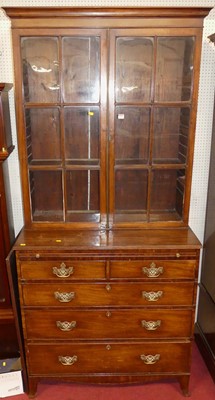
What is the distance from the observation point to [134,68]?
6.54ft

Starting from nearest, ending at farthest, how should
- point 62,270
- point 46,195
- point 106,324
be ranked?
point 62,270 < point 106,324 < point 46,195

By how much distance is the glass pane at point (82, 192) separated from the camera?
2.19m

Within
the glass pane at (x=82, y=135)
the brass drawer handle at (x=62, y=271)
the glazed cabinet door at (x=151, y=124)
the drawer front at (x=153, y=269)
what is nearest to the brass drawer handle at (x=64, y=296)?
the brass drawer handle at (x=62, y=271)

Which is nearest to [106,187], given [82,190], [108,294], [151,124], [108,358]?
[82,190]

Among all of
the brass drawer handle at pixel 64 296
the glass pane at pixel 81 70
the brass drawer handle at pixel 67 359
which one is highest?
the glass pane at pixel 81 70

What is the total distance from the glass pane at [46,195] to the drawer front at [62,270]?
0.32m

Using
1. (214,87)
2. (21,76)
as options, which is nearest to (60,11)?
(21,76)

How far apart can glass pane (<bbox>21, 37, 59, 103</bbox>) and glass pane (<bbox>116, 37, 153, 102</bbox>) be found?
347 millimetres

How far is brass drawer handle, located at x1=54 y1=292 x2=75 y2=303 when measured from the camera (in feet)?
6.50

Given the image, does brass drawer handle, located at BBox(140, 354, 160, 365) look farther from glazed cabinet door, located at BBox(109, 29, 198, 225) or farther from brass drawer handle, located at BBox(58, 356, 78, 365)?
glazed cabinet door, located at BBox(109, 29, 198, 225)

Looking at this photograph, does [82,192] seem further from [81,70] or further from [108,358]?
[108,358]

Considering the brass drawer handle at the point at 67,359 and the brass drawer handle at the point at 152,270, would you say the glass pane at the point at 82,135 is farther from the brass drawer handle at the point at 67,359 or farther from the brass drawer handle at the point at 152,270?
the brass drawer handle at the point at 67,359

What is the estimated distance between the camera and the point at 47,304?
6.59 ft

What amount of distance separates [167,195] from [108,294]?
0.72 meters
